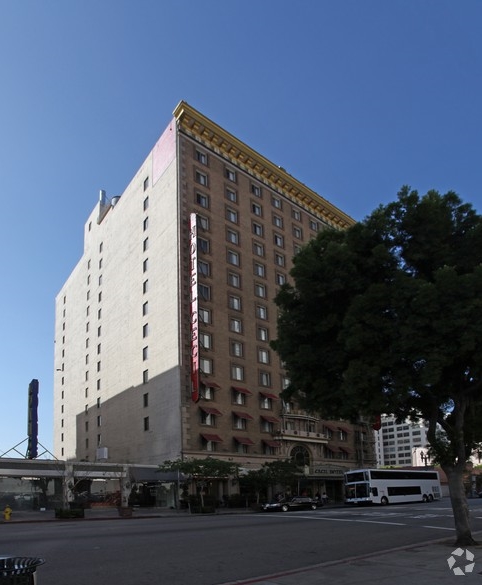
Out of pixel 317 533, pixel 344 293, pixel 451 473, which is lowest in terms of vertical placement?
pixel 317 533

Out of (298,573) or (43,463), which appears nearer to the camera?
(298,573)

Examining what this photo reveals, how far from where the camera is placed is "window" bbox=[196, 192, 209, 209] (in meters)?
62.8

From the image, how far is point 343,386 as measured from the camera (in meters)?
16.2

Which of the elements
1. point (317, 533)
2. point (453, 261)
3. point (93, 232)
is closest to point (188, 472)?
point (317, 533)

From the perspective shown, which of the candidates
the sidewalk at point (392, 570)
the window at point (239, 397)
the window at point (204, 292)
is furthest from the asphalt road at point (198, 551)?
the window at point (204, 292)

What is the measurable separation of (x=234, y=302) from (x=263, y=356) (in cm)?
694

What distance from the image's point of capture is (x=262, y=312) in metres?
66.2

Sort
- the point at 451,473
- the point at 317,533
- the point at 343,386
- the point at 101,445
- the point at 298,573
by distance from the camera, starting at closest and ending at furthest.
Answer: the point at 298,573 < the point at 343,386 < the point at 451,473 < the point at 317,533 < the point at 101,445

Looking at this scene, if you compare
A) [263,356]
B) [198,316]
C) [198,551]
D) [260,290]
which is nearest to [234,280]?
[260,290]

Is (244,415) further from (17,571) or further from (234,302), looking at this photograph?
(17,571)

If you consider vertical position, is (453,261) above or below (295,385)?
above

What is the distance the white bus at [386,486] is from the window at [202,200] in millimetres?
31240

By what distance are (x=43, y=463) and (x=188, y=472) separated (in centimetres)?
1193

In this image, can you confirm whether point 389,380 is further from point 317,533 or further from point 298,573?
point 317,533
